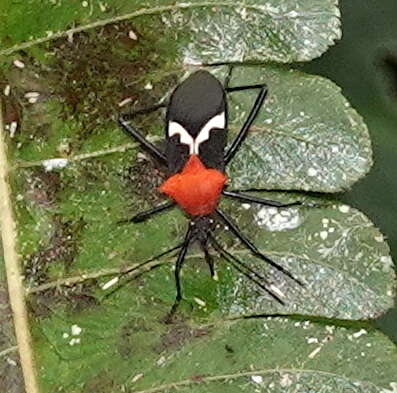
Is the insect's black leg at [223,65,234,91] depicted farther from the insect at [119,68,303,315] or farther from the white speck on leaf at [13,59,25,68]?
the white speck on leaf at [13,59,25,68]

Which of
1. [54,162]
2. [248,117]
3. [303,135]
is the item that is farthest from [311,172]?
[54,162]

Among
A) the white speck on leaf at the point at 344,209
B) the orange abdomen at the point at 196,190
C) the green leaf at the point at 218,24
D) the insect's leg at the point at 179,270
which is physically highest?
the green leaf at the point at 218,24

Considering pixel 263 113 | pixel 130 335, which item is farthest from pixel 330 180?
pixel 130 335

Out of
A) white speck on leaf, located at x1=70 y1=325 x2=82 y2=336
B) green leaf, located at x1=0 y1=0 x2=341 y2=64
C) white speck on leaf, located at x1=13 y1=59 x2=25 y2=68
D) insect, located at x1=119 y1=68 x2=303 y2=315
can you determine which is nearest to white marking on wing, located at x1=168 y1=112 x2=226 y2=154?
insect, located at x1=119 y1=68 x2=303 y2=315

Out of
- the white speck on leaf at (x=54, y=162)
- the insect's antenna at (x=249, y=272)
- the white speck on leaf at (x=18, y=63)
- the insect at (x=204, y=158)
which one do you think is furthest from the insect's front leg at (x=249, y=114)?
the white speck on leaf at (x=18, y=63)

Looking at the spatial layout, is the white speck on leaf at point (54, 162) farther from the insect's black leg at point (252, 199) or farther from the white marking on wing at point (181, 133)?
the insect's black leg at point (252, 199)
